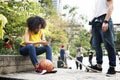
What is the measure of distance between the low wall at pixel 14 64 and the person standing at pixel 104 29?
1.43 metres

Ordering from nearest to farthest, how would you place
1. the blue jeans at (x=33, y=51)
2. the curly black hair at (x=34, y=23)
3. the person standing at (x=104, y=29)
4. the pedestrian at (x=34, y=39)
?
the person standing at (x=104, y=29) < the blue jeans at (x=33, y=51) < the pedestrian at (x=34, y=39) < the curly black hair at (x=34, y=23)

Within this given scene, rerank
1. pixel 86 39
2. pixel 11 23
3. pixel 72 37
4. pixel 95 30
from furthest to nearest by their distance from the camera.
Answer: pixel 86 39
pixel 72 37
pixel 11 23
pixel 95 30

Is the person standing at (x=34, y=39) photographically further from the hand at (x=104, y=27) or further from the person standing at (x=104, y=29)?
the hand at (x=104, y=27)

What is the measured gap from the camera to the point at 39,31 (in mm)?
6656

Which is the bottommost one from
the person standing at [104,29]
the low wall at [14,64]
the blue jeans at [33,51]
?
the low wall at [14,64]

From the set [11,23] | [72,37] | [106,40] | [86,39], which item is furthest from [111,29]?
[86,39]

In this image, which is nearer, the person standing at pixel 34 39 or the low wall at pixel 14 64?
the low wall at pixel 14 64

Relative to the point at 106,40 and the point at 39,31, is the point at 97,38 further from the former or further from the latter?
the point at 39,31

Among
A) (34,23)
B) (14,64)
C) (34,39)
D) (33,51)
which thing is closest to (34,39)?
(34,39)

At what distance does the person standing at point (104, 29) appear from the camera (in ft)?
18.3

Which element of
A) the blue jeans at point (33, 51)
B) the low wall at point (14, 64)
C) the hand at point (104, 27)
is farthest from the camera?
the blue jeans at point (33, 51)

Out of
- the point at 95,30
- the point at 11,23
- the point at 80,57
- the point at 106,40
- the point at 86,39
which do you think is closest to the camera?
the point at 106,40

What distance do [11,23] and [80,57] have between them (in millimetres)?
8504

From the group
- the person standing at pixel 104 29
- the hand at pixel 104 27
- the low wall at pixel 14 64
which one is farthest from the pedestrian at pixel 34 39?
the hand at pixel 104 27
